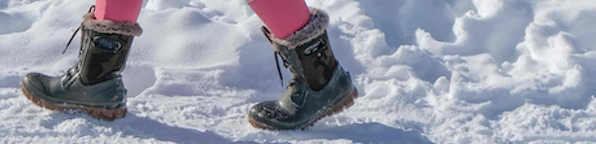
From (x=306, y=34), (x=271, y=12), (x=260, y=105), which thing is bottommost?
(x=260, y=105)

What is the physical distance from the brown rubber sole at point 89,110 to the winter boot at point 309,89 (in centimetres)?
36

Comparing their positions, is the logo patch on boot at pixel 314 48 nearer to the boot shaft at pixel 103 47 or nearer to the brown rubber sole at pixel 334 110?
the brown rubber sole at pixel 334 110

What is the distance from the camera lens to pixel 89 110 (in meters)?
1.97

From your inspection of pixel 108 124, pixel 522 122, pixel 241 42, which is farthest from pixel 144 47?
pixel 522 122

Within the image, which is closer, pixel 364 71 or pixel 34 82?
pixel 34 82

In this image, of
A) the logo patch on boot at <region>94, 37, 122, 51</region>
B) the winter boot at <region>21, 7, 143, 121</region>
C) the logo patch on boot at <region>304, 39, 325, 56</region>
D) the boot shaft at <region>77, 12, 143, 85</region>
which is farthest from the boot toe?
the logo patch on boot at <region>304, 39, 325, 56</region>

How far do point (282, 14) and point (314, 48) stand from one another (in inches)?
5.6

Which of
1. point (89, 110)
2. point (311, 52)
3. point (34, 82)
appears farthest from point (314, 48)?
point (34, 82)

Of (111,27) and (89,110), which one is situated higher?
(111,27)

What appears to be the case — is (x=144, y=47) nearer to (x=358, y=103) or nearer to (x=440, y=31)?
(x=358, y=103)

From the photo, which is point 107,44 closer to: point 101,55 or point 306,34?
point 101,55

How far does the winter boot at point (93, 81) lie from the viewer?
1.88 metres

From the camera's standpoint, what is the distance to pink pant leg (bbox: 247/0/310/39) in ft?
5.88

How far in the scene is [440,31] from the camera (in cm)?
290
